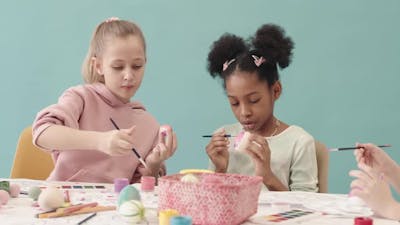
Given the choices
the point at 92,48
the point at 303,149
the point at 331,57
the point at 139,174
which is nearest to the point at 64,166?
the point at 139,174

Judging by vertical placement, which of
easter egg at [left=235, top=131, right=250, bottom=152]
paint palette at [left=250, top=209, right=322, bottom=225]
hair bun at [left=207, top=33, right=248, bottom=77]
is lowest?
paint palette at [left=250, top=209, right=322, bottom=225]

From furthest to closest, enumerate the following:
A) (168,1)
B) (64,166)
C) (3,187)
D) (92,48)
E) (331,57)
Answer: (168,1)
(331,57)
(92,48)
(64,166)
(3,187)

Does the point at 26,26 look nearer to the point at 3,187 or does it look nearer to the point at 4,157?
the point at 4,157

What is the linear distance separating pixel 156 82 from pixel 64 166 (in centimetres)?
68

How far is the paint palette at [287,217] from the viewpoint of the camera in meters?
0.90

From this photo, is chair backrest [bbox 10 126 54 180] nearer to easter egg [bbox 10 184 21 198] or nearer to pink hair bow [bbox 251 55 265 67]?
easter egg [bbox 10 184 21 198]

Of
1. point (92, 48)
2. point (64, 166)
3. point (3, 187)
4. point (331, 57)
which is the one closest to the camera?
point (3, 187)

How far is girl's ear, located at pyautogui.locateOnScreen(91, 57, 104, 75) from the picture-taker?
5.08 ft

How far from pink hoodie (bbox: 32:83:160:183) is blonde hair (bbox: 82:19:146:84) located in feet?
0.18

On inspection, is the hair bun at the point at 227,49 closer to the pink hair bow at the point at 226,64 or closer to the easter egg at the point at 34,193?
the pink hair bow at the point at 226,64

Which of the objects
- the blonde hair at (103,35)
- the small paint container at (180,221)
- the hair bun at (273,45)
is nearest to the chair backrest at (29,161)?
the blonde hair at (103,35)

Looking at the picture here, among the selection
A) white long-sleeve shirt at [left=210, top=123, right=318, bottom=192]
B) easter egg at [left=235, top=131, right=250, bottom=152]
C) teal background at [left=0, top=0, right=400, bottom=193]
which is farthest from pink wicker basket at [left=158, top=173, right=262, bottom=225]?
teal background at [left=0, top=0, right=400, bottom=193]

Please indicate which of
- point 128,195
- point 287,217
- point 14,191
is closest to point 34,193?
point 14,191

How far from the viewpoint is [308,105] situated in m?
1.91
